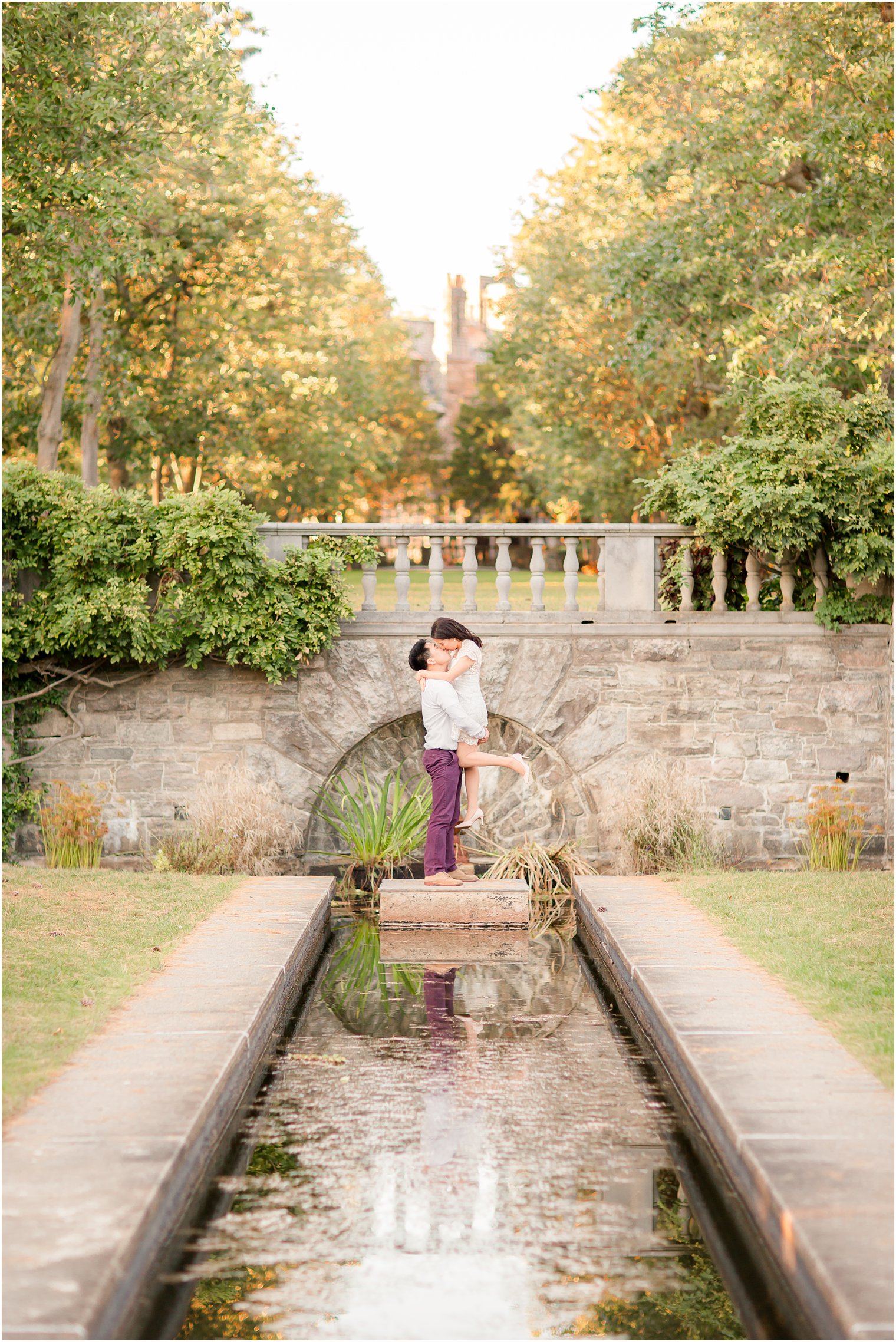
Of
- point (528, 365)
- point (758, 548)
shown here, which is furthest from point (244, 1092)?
point (528, 365)

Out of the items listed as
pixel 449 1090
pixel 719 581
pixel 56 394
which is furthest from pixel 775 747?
pixel 56 394

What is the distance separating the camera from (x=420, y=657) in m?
10.9

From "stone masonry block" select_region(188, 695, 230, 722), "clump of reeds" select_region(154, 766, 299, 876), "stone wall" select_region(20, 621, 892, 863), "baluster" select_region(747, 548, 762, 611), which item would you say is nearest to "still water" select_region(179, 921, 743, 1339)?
"clump of reeds" select_region(154, 766, 299, 876)

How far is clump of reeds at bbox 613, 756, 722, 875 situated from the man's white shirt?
2732mm

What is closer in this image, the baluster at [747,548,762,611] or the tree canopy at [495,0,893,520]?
the baluster at [747,548,762,611]

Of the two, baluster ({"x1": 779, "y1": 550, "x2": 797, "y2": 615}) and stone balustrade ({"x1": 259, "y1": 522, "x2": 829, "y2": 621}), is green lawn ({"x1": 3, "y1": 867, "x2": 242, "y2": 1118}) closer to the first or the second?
stone balustrade ({"x1": 259, "y1": 522, "x2": 829, "y2": 621})

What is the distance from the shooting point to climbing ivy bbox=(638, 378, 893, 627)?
12.9 m

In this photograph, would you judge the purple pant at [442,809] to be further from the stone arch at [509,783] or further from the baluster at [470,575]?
the baluster at [470,575]

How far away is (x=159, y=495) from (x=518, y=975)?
85.8ft

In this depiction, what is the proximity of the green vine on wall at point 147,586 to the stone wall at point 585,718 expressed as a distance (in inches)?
16.0

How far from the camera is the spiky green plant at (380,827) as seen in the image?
1262cm

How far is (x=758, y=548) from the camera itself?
44.0 ft

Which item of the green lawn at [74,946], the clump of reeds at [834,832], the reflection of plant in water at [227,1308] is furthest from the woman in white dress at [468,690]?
the reflection of plant in water at [227,1308]

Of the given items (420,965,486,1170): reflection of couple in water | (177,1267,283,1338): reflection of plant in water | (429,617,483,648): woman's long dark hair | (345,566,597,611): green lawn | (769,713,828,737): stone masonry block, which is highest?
(345,566,597,611): green lawn
